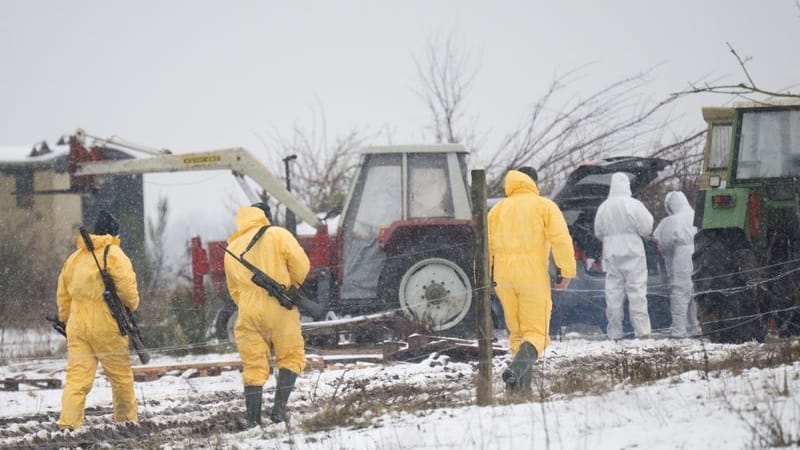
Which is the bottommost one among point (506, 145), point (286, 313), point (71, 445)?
point (71, 445)

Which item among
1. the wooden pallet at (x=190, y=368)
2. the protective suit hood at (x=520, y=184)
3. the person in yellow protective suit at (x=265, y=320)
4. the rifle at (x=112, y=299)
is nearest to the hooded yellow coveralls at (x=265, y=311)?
the person in yellow protective suit at (x=265, y=320)

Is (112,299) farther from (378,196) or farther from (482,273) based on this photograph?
(378,196)

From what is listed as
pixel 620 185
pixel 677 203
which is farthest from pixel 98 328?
pixel 677 203

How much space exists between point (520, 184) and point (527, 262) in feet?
2.05

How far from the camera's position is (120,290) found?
9000 millimetres

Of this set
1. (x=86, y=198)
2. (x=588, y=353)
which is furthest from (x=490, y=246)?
(x=86, y=198)

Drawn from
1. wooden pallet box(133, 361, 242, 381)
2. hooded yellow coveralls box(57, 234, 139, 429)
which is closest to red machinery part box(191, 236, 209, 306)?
wooden pallet box(133, 361, 242, 381)

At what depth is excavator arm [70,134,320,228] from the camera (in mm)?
15227

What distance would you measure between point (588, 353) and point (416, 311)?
8.03 feet

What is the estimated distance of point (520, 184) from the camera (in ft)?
28.4

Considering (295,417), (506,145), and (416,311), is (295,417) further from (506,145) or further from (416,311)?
(506,145)

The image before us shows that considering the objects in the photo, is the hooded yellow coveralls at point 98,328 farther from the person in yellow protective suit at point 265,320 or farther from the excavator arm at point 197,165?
the excavator arm at point 197,165

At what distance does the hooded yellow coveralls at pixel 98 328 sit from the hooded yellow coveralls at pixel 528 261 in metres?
2.82

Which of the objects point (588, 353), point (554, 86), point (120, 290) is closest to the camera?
point (120, 290)
